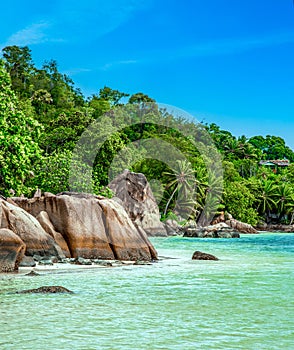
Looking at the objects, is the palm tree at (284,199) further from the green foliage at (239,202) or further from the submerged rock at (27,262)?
the submerged rock at (27,262)

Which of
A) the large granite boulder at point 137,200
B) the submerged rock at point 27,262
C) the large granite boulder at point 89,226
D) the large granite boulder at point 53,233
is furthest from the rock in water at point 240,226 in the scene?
the submerged rock at point 27,262

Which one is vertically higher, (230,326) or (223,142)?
(223,142)

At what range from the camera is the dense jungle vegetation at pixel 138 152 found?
37344mm

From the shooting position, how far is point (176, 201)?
5812 cm

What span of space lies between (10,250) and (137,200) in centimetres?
3577

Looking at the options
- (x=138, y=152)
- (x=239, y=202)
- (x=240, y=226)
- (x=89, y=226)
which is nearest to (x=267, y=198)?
(x=239, y=202)

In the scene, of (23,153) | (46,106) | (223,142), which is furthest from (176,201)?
(23,153)

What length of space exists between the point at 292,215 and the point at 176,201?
68.8 feet

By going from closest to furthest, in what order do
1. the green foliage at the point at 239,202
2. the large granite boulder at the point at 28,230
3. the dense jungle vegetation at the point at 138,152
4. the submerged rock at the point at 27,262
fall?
the submerged rock at the point at 27,262 < the large granite boulder at the point at 28,230 < the dense jungle vegetation at the point at 138,152 < the green foliage at the point at 239,202

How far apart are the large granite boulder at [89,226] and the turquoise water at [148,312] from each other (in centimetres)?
236

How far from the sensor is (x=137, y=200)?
48.4 meters

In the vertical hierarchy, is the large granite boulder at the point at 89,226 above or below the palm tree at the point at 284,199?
below

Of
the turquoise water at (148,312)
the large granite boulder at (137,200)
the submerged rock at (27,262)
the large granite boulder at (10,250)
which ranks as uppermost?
the large granite boulder at (137,200)

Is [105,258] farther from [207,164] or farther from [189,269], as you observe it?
[207,164]
